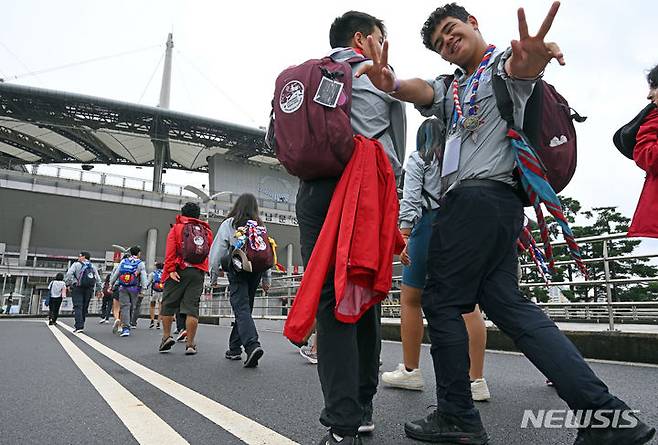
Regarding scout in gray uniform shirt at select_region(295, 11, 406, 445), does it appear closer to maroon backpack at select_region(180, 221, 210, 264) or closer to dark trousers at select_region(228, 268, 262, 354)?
dark trousers at select_region(228, 268, 262, 354)

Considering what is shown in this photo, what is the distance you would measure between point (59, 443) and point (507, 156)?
2.19 metres

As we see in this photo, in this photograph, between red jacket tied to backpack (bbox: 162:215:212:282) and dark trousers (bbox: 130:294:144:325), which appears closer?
red jacket tied to backpack (bbox: 162:215:212:282)

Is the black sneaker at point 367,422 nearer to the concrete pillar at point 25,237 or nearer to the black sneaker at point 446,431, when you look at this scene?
the black sneaker at point 446,431

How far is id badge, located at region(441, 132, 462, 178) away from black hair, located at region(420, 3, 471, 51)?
422mm

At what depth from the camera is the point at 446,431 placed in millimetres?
1787

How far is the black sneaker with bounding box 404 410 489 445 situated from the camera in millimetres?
1739

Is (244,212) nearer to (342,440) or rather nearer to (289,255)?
(342,440)

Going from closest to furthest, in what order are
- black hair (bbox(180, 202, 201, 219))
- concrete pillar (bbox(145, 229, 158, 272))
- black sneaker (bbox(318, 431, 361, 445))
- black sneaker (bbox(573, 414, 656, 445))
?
1. black sneaker (bbox(573, 414, 656, 445))
2. black sneaker (bbox(318, 431, 361, 445))
3. black hair (bbox(180, 202, 201, 219))
4. concrete pillar (bbox(145, 229, 158, 272))

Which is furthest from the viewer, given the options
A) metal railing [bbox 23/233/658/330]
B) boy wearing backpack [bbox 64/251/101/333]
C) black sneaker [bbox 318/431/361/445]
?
boy wearing backpack [bbox 64/251/101/333]

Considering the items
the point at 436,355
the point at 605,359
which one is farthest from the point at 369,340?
the point at 605,359

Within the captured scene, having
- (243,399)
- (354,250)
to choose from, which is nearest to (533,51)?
(354,250)

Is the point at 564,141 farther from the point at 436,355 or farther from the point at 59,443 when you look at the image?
the point at 59,443

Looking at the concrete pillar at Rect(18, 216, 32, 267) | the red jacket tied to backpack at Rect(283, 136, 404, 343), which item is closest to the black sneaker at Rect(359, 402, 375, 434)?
the red jacket tied to backpack at Rect(283, 136, 404, 343)

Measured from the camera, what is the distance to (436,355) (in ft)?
6.11
